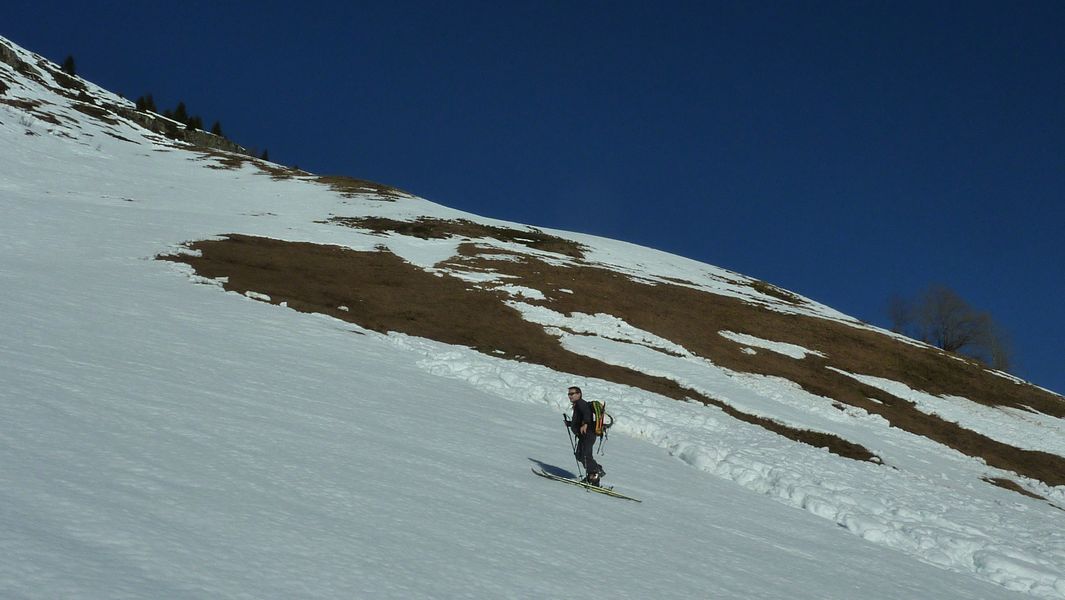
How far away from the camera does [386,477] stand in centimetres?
1014

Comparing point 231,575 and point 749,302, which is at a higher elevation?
point 749,302

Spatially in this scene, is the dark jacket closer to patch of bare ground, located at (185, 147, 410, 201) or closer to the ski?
the ski

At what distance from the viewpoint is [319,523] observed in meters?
7.43

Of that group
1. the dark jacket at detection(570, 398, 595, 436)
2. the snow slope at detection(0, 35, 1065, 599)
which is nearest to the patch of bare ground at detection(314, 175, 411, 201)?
the snow slope at detection(0, 35, 1065, 599)

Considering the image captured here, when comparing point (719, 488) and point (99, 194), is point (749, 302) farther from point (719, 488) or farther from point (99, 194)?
point (99, 194)

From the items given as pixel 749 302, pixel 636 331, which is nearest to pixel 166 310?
pixel 636 331

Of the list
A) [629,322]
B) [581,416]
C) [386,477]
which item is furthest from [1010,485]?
[386,477]

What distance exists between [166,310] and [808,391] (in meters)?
31.0

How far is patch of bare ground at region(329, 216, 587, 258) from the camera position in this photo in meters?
64.3

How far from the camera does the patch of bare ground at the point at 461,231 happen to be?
64.3 meters

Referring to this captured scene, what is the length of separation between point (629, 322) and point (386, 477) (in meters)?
32.6

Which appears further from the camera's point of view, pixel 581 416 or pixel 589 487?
pixel 581 416

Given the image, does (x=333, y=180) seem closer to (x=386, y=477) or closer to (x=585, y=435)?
(x=585, y=435)

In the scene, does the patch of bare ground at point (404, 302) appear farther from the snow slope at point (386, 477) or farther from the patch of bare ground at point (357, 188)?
the patch of bare ground at point (357, 188)
